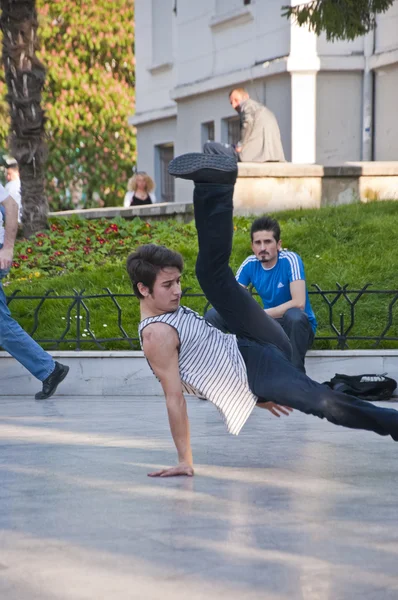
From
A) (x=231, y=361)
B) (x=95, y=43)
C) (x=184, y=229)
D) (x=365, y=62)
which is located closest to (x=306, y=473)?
(x=231, y=361)

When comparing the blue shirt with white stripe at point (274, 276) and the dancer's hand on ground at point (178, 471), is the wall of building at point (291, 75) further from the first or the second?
the dancer's hand on ground at point (178, 471)

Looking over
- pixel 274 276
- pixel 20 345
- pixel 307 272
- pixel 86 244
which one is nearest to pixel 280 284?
pixel 274 276

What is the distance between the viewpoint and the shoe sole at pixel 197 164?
16.8 feet

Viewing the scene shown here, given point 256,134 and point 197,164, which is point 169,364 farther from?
point 256,134

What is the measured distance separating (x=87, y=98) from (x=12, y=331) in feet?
93.0

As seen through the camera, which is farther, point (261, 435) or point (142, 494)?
point (261, 435)

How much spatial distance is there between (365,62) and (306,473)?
16.2 m

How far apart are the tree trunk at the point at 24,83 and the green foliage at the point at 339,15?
4.01 m

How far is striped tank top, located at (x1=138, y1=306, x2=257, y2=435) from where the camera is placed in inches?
213

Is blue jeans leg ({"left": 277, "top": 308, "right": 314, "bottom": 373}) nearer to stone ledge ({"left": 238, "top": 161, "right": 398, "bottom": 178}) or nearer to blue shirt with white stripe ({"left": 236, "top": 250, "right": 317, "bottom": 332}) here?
blue shirt with white stripe ({"left": 236, "top": 250, "right": 317, "bottom": 332})

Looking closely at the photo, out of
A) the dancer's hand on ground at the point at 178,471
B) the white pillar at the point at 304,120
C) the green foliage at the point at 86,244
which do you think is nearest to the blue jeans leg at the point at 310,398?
the dancer's hand on ground at the point at 178,471

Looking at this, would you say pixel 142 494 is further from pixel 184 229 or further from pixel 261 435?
pixel 184 229

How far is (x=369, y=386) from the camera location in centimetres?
902

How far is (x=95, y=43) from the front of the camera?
3647cm
